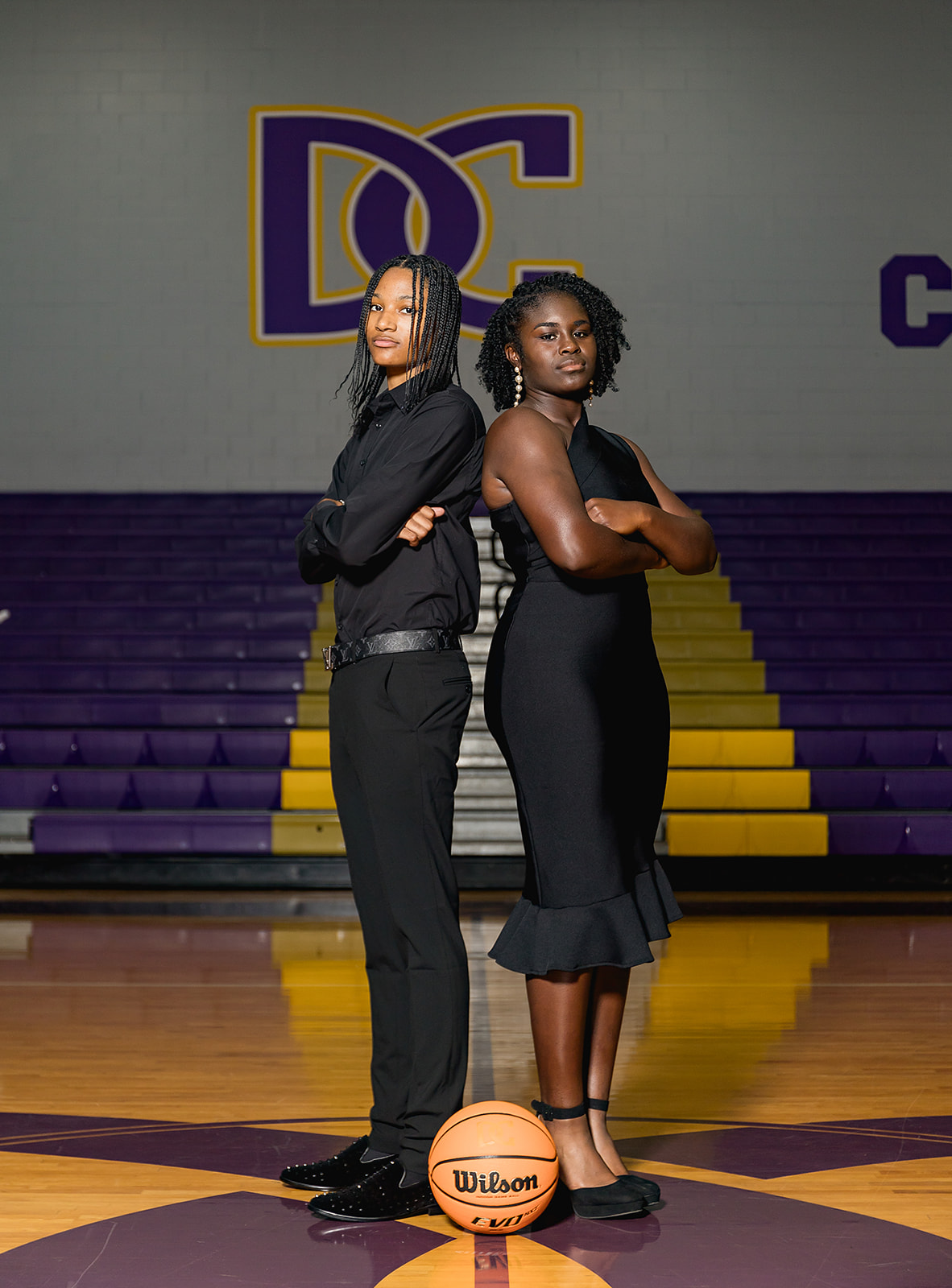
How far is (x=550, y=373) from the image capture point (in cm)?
188

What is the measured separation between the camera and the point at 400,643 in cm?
183

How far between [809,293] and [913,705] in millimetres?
3494

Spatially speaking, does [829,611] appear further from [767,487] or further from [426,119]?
[426,119]

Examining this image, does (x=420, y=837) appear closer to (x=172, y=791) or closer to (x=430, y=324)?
(x=430, y=324)

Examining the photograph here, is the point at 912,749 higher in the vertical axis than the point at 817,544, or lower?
lower

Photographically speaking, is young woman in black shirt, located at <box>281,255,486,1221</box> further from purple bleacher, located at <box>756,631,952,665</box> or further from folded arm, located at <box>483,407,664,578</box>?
purple bleacher, located at <box>756,631,952,665</box>

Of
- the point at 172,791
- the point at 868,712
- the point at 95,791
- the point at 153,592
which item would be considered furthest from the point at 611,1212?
the point at 153,592

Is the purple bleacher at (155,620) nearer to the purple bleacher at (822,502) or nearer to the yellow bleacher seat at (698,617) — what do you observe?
the yellow bleacher seat at (698,617)

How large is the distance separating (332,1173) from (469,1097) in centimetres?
56

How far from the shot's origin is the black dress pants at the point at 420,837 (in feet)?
5.99

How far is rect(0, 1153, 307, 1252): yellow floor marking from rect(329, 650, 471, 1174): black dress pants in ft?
0.86

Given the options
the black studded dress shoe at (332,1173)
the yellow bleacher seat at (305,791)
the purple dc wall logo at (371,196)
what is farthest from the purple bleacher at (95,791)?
the black studded dress shoe at (332,1173)

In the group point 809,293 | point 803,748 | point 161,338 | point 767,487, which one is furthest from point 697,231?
point 803,748

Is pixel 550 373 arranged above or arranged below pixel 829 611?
above
